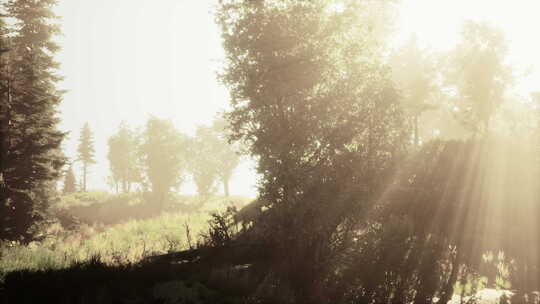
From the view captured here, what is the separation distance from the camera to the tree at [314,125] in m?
11.4

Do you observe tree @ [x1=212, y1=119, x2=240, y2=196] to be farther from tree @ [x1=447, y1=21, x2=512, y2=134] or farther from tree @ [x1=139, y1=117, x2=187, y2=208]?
tree @ [x1=447, y1=21, x2=512, y2=134]

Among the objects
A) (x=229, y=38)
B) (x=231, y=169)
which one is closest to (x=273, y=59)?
(x=229, y=38)

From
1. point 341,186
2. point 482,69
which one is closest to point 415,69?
point 482,69

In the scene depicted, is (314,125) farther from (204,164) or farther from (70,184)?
(70,184)

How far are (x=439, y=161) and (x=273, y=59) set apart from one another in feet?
38.7

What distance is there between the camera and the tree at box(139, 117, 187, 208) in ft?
146

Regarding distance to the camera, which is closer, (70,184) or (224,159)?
(224,159)

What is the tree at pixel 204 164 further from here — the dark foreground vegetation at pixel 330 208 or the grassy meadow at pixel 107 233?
the dark foreground vegetation at pixel 330 208

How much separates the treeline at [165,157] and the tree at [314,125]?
72.6 ft

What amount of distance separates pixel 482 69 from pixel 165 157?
37.1m

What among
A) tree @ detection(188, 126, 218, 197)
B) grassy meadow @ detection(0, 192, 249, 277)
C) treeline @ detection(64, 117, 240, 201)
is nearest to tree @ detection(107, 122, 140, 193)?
treeline @ detection(64, 117, 240, 201)

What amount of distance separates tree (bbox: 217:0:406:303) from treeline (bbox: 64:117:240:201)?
22.1 meters

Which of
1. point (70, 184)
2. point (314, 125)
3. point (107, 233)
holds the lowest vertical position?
point (107, 233)

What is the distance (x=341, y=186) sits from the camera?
11.2m
